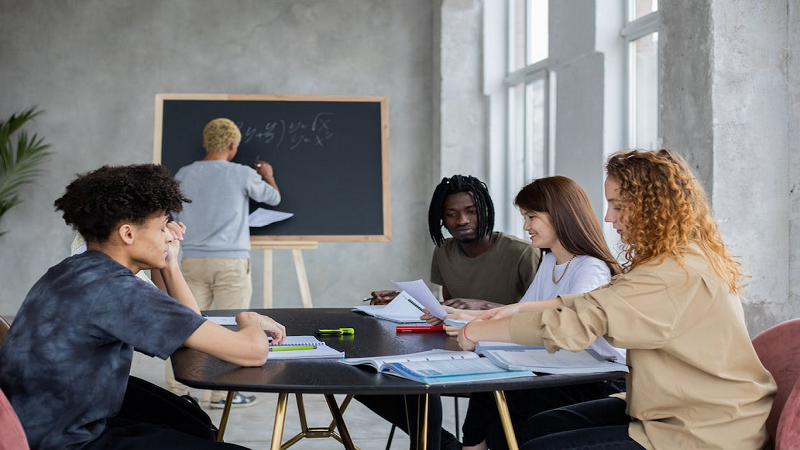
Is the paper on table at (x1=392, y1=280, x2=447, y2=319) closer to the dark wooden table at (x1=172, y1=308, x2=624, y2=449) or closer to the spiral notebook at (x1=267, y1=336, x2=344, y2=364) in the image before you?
the dark wooden table at (x1=172, y1=308, x2=624, y2=449)

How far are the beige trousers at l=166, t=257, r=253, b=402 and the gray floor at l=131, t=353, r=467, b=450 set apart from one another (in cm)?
29

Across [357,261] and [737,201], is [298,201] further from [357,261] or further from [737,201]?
[737,201]

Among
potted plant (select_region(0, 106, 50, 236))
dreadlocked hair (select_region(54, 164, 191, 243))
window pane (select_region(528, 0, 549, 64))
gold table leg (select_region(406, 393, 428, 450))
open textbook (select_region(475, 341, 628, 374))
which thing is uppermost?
window pane (select_region(528, 0, 549, 64))

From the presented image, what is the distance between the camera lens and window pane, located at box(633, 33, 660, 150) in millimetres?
4098

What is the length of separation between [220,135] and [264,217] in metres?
0.59

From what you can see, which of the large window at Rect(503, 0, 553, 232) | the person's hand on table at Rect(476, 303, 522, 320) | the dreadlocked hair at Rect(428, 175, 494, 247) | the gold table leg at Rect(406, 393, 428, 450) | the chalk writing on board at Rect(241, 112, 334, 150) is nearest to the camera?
the person's hand on table at Rect(476, 303, 522, 320)

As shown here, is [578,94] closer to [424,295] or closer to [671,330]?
[424,295]

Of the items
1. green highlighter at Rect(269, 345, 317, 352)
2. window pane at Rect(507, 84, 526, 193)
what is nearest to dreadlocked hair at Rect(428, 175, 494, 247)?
green highlighter at Rect(269, 345, 317, 352)

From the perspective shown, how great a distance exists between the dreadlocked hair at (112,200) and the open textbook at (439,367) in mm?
560

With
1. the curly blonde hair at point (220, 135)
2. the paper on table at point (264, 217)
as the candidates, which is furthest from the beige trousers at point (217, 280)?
the curly blonde hair at point (220, 135)

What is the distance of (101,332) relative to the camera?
1.70 metres

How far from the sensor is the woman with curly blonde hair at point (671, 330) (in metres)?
1.65

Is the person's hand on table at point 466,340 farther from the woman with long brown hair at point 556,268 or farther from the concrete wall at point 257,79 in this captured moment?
the concrete wall at point 257,79

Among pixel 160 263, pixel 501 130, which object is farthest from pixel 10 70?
pixel 160 263
